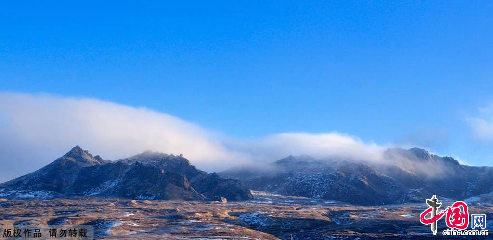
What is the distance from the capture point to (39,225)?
141375 millimetres

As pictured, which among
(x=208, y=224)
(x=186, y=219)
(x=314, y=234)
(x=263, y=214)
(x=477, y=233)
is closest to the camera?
(x=477, y=233)

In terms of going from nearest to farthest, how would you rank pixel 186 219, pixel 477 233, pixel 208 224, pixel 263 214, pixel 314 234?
1. pixel 477 233
2. pixel 314 234
3. pixel 208 224
4. pixel 186 219
5. pixel 263 214

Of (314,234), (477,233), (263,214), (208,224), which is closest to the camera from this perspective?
(477,233)

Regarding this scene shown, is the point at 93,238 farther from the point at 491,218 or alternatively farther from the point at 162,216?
the point at 491,218

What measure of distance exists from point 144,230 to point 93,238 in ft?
76.9

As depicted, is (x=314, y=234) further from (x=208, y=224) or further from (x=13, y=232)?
(x=13, y=232)

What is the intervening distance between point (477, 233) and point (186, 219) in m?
105

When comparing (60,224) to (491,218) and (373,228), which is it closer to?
(373,228)

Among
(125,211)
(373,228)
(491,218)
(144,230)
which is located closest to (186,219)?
(144,230)

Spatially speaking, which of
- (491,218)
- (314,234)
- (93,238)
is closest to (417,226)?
(491,218)

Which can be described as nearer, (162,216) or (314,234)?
(314,234)

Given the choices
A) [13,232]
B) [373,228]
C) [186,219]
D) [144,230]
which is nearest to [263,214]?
[186,219]

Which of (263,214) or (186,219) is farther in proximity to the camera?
(263,214)

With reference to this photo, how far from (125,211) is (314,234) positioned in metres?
99.7
